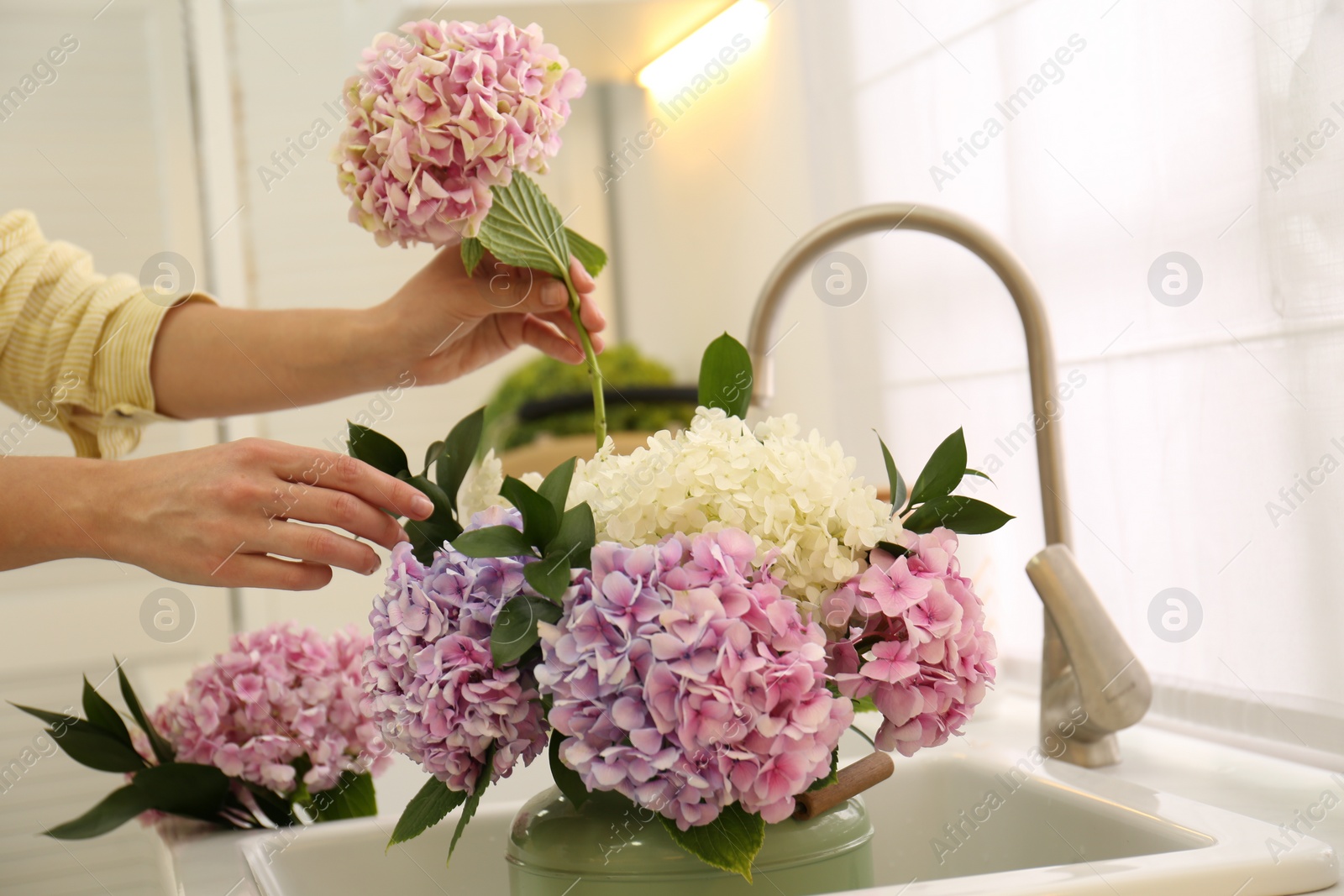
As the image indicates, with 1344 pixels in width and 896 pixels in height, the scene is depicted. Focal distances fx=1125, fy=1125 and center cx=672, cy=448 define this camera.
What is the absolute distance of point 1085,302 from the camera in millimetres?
1160

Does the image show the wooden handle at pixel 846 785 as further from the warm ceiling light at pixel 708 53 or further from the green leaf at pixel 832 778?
the warm ceiling light at pixel 708 53

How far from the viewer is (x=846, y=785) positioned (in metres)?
0.49

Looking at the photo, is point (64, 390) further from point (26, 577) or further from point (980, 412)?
point (26, 577)

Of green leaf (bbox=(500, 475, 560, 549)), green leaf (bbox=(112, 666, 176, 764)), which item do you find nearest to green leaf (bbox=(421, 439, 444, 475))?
green leaf (bbox=(500, 475, 560, 549))

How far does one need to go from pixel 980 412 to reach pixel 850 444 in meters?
0.42

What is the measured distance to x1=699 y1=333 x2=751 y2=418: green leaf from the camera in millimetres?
555

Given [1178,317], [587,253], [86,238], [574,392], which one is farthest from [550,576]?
[86,238]

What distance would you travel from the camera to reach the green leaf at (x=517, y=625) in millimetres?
451

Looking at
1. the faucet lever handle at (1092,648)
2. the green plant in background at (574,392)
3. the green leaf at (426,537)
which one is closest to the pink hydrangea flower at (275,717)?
the green leaf at (426,537)

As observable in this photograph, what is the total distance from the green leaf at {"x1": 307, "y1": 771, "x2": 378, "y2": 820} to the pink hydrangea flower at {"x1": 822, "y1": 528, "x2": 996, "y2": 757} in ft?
1.47

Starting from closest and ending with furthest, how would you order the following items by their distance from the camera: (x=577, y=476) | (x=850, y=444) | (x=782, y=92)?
(x=577, y=476), (x=850, y=444), (x=782, y=92)

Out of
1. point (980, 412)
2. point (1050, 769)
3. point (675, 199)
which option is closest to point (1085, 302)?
point (980, 412)

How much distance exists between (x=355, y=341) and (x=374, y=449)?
0.38 m

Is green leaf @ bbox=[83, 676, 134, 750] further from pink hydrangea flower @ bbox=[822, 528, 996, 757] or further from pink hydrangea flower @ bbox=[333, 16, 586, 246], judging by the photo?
pink hydrangea flower @ bbox=[822, 528, 996, 757]
